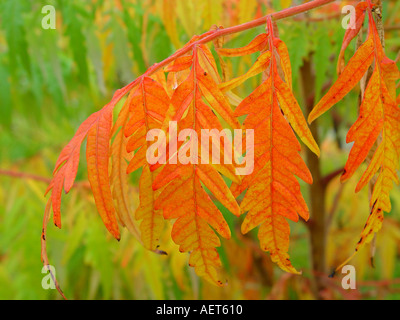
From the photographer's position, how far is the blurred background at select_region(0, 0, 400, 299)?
0.70 metres

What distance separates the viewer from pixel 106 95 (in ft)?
3.51

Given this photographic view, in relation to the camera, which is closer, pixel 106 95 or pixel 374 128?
pixel 374 128

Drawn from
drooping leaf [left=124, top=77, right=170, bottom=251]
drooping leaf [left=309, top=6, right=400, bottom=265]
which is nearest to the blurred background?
drooping leaf [left=309, top=6, right=400, bottom=265]

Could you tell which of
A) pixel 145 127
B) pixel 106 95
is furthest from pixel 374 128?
pixel 106 95

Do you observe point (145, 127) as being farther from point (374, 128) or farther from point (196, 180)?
point (374, 128)

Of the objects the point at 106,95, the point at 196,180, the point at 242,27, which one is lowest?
the point at 196,180

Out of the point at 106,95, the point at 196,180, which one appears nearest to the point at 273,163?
the point at 196,180

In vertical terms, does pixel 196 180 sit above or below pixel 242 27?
below

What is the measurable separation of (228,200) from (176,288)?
0.77 m

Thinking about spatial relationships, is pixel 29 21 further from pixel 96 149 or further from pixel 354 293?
pixel 354 293

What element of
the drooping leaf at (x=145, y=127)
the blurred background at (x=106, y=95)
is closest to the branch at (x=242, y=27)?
the drooping leaf at (x=145, y=127)

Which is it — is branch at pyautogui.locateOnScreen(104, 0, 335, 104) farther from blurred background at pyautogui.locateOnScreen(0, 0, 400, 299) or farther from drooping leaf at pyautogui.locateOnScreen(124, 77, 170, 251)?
blurred background at pyautogui.locateOnScreen(0, 0, 400, 299)

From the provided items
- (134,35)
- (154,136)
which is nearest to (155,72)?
(154,136)

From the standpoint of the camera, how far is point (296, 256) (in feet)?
5.16
